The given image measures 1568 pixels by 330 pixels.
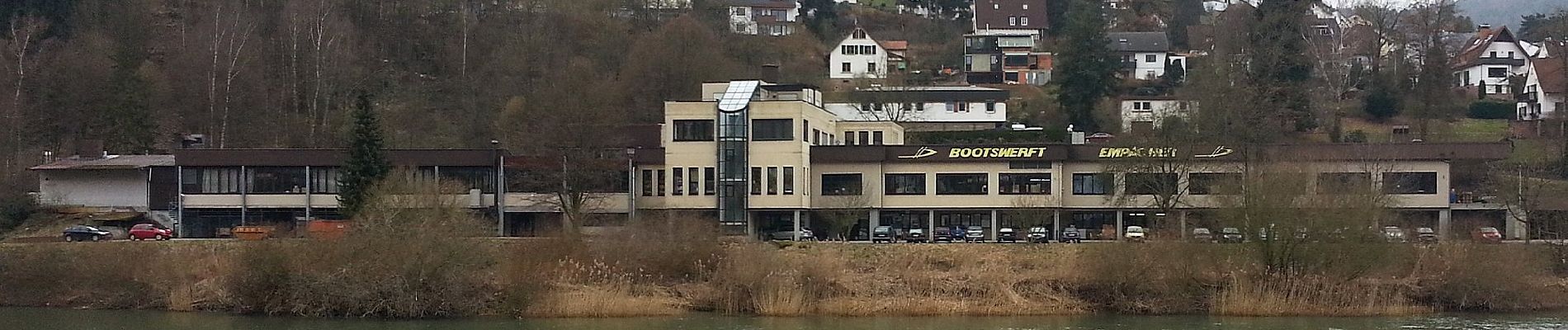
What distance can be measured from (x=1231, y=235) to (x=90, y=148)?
50.2 metres

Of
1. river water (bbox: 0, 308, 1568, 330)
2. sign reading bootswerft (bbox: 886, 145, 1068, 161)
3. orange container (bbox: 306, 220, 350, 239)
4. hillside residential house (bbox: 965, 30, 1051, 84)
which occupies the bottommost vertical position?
river water (bbox: 0, 308, 1568, 330)

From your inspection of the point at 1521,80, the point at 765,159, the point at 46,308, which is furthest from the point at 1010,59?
the point at 46,308

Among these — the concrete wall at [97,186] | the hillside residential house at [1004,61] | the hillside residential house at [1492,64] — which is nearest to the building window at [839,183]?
the concrete wall at [97,186]

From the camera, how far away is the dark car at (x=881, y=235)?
60.1m

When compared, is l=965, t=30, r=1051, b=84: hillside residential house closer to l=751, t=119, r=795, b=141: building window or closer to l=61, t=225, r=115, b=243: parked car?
l=751, t=119, r=795, b=141: building window

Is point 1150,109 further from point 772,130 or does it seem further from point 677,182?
point 677,182

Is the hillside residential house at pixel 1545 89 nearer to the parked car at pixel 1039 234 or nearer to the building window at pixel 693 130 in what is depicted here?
the parked car at pixel 1039 234

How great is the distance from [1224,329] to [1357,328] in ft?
10.8

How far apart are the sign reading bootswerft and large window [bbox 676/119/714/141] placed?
24.6 ft

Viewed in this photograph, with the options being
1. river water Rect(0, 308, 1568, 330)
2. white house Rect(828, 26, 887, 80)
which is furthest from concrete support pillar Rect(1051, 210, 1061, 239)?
white house Rect(828, 26, 887, 80)

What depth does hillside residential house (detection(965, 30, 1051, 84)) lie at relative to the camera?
110 meters

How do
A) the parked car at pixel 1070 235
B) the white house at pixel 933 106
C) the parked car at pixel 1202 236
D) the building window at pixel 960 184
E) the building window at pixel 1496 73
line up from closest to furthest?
1. the parked car at pixel 1202 236
2. the parked car at pixel 1070 235
3. the building window at pixel 960 184
4. the white house at pixel 933 106
5. the building window at pixel 1496 73

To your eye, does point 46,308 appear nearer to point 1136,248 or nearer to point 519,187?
point 519,187

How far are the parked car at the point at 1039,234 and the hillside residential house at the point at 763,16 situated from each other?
4550cm
